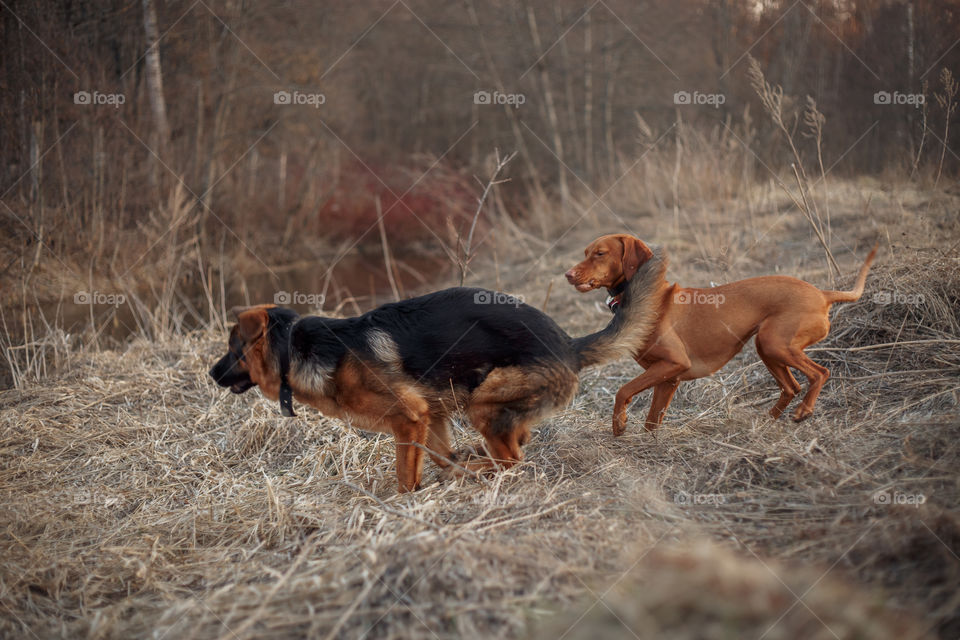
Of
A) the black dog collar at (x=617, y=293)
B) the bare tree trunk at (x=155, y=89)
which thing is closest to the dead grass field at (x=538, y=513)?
the black dog collar at (x=617, y=293)

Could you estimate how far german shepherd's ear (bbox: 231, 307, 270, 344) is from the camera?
13.5 ft

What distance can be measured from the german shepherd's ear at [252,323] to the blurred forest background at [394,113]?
7.19 feet

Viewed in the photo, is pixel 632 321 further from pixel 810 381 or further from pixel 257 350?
pixel 257 350

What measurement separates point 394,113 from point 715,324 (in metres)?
19.6

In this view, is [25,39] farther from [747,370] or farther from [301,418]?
[747,370]

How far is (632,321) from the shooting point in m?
4.24

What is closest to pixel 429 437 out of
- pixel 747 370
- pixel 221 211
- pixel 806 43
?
pixel 747 370

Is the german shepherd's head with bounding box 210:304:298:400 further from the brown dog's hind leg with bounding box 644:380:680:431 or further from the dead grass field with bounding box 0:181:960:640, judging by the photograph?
the brown dog's hind leg with bounding box 644:380:680:431

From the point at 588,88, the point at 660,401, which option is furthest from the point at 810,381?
the point at 588,88

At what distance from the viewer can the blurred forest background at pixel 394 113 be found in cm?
1056

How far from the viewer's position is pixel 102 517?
4.13 meters

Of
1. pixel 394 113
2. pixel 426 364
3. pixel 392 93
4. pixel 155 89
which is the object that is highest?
pixel 392 93

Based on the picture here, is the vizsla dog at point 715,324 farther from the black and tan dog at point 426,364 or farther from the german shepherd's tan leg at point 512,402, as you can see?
the german shepherd's tan leg at point 512,402

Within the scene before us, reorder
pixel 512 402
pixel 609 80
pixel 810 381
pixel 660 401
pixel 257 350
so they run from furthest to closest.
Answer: pixel 609 80
pixel 660 401
pixel 810 381
pixel 257 350
pixel 512 402
